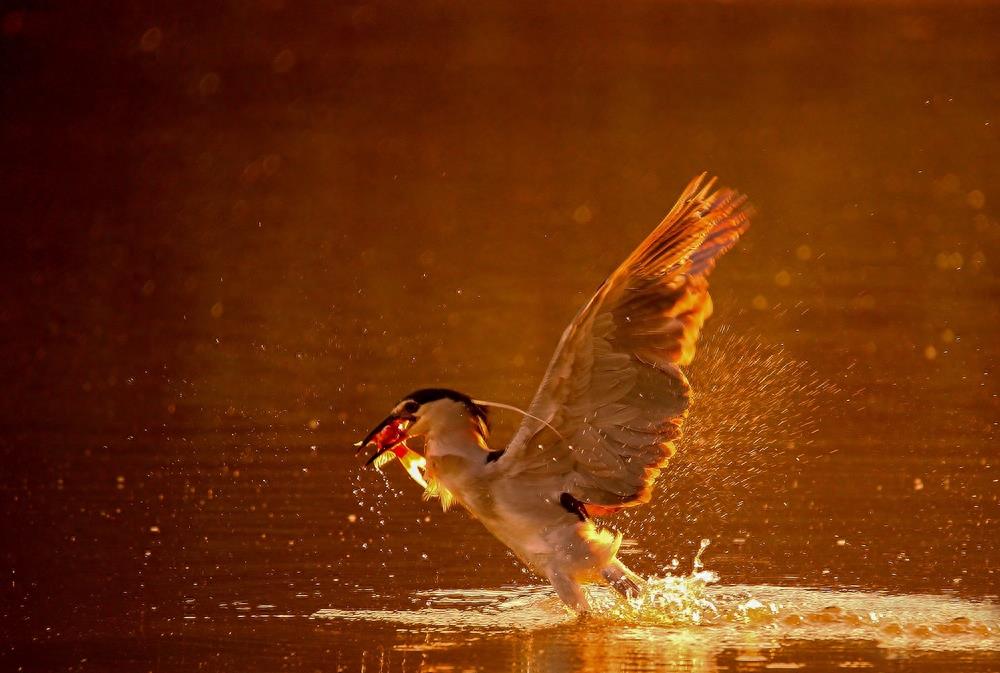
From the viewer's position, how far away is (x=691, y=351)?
30.0 feet

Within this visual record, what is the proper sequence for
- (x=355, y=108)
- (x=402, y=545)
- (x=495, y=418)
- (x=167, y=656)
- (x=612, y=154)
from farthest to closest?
(x=355, y=108) < (x=612, y=154) < (x=495, y=418) < (x=402, y=545) < (x=167, y=656)

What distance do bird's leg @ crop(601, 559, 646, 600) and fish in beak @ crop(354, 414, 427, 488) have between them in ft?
2.82

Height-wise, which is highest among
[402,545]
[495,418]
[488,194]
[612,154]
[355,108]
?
[355,108]

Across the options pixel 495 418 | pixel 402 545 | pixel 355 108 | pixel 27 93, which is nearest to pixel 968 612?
pixel 402 545

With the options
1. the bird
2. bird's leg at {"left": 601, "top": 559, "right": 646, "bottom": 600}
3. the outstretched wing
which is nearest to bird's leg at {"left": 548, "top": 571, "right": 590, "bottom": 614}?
the bird

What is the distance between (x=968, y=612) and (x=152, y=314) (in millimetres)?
8951

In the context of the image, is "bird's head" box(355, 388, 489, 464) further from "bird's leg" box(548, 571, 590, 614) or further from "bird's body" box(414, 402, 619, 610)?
"bird's leg" box(548, 571, 590, 614)

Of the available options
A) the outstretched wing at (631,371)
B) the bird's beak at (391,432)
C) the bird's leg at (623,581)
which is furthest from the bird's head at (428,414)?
the bird's leg at (623,581)

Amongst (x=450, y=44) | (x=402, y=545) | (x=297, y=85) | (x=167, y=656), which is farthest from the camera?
(x=450, y=44)

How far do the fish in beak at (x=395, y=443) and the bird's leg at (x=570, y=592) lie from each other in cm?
71

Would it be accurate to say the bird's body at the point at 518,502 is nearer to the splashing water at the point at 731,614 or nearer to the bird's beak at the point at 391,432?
the bird's beak at the point at 391,432

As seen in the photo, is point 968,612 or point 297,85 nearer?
point 968,612

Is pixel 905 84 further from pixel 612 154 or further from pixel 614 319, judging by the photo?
pixel 614 319

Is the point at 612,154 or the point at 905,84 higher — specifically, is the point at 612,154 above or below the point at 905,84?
below
